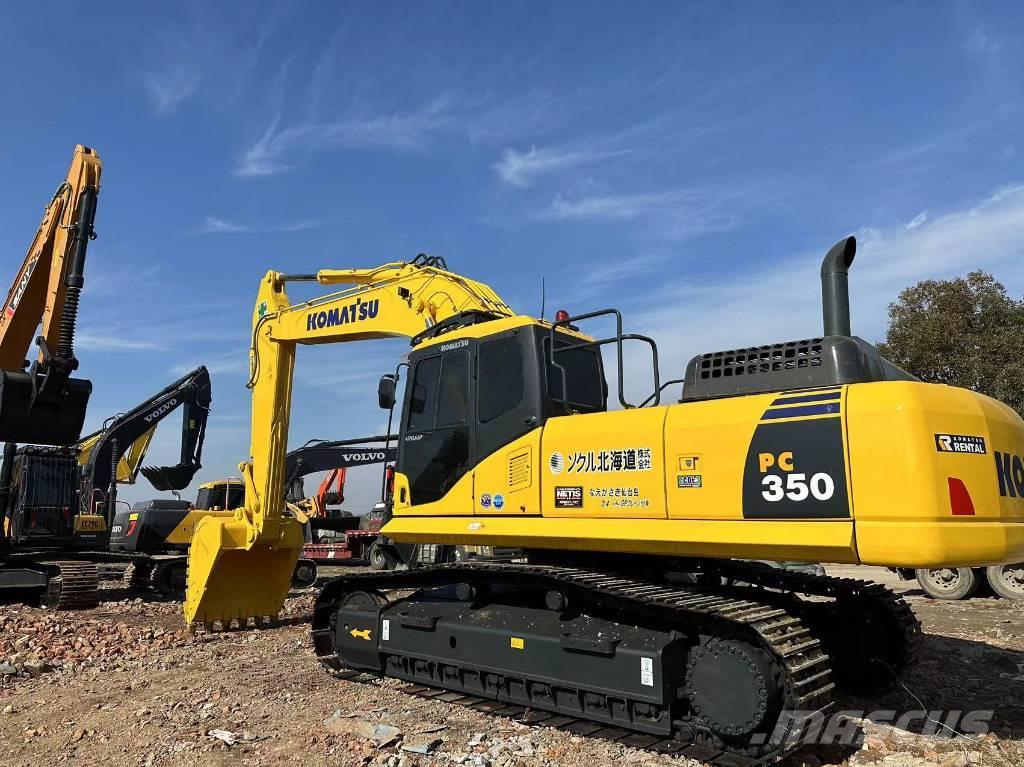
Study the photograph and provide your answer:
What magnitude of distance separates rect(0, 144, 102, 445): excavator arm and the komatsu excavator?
21.1 feet

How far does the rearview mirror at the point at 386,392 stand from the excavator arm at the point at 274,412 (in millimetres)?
1115

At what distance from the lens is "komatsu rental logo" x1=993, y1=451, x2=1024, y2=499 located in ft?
16.0

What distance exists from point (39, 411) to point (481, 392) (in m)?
8.53

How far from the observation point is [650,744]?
17.8ft

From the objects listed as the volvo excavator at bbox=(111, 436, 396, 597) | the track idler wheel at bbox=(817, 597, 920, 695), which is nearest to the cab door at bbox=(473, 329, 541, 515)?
the track idler wheel at bbox=(817, 597, 920, 695)

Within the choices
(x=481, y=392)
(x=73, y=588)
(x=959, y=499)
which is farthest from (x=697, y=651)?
(x=73, y=588)

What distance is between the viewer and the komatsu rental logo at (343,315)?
885 centimetres

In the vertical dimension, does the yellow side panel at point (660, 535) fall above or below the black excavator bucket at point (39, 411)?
below

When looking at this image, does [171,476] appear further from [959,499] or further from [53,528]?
[959,499]

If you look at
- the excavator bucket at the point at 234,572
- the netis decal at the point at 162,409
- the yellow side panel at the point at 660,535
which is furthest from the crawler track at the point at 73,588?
the yellow side panel at the point at 660,535

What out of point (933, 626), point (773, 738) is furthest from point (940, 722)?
point (933, 626)

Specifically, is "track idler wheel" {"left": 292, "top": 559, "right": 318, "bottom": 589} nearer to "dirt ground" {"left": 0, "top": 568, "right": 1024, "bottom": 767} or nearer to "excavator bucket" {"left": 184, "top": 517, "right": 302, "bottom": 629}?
"excavator bucket" {"left": 184, "top": 517, "right": 302, "bottom": 629}

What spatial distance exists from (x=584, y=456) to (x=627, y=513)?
0.55 m

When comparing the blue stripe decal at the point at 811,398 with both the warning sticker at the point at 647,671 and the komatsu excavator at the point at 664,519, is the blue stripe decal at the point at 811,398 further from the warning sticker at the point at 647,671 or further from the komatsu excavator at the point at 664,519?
the warning sticker at the point at 647,671
